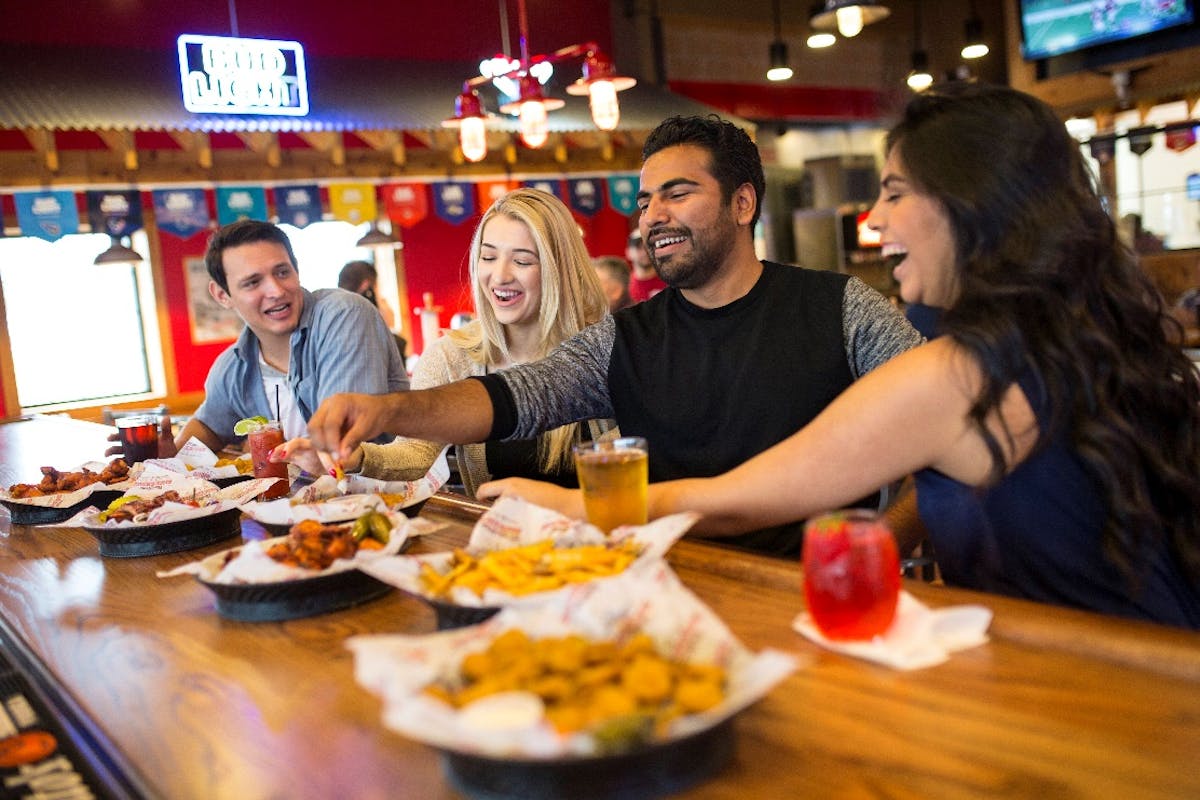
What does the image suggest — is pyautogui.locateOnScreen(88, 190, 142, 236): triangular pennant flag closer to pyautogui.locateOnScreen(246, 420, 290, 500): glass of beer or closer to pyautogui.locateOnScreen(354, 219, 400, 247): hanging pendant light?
pyautogui.locateOnScreen(354, 219, 400, 247): hanging pendant light

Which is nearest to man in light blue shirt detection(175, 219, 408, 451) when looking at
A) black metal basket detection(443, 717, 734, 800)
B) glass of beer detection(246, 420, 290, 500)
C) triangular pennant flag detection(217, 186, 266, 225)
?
glass of beer detection(246, 420, 290, 500)

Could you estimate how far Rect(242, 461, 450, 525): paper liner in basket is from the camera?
1663 mm

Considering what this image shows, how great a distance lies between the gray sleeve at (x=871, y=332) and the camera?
207cm

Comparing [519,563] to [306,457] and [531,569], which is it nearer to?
[531,569]

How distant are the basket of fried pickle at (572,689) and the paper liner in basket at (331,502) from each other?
746 mm

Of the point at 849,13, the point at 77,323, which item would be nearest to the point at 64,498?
the point at 849,13

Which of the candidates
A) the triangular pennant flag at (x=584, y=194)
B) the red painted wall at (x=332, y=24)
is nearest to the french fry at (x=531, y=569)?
the red painted wall at (x=332, y=24)

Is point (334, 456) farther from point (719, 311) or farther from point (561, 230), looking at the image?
point (561, 230)

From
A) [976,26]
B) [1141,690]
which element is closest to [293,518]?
[1141,690]

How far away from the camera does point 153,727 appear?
105 centimetres

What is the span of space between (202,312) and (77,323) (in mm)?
841

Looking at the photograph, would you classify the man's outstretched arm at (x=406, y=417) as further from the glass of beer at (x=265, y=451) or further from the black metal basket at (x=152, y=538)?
the glass of beer at (x=265, y=451)

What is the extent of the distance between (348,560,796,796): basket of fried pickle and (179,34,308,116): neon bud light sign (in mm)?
5324

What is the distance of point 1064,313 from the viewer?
4.35 ft
